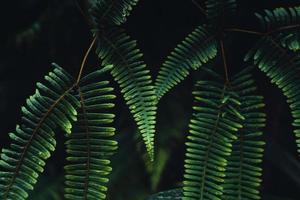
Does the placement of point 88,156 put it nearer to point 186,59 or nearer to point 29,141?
point 29,141

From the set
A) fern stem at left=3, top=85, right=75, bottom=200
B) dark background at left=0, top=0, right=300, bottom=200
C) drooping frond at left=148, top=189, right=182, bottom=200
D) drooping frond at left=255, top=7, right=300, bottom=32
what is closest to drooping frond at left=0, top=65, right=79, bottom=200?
fern stem at left=3, top=85, right=75, bottom=200

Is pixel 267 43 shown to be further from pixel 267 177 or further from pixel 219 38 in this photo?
pixel 267 177

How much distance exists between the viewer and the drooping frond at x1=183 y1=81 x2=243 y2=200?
1.28m

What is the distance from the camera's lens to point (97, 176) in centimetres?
129

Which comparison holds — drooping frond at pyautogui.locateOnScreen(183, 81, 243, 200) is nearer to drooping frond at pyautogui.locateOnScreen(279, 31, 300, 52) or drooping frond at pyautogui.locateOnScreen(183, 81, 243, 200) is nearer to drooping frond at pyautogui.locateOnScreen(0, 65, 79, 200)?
drooping frond at pyautogui.locateOnScreen(279, 31, 300, 52)

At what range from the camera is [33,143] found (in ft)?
4.24

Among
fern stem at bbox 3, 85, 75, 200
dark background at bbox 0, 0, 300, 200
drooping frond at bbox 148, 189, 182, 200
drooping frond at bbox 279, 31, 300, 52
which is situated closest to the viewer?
fern stem at bbox 3, 85, 75, 200

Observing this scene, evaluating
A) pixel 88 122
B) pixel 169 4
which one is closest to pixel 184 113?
pixel 169 4

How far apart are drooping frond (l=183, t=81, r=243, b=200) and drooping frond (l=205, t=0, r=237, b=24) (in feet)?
0.76

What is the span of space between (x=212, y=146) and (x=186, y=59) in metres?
0.30

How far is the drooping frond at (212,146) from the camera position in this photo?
1.28 metres

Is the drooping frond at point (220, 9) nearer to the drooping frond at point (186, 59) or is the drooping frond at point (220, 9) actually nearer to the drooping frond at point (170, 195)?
the drooping frond at point (186, 59)

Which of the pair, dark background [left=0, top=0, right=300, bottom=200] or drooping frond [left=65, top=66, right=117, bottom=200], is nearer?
drooping frond [left=65, top=66, right=117, bottom=200]

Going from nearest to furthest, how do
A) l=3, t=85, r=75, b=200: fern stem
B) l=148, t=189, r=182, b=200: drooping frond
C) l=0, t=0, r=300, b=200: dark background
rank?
l=3, t=85, r=75, b=200: fern stem, l=148, t=189, r=182, b=200: drooping frond, l=0, t=0, r=300, b=200: dark background
